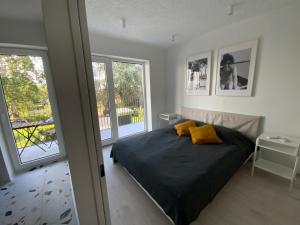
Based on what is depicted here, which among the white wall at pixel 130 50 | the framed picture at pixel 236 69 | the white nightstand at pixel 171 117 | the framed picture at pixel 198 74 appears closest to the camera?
the white wall at pixel 130 50

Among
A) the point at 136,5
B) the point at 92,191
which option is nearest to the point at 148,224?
the point at 92,191

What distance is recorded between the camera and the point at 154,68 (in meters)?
3.62

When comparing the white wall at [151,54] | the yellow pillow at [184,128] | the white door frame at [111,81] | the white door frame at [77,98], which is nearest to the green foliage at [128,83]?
the white door frame at [111,81]

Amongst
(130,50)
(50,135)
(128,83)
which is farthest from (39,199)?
Answer: (130,50)

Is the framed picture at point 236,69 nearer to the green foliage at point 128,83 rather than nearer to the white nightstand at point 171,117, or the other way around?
the white nightstand at point 171,117

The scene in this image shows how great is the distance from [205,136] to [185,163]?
0.82 m

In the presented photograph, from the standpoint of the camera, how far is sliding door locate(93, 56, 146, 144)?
305cm

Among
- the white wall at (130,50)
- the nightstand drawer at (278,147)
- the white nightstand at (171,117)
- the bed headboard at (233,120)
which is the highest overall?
the white wall at (130,50)

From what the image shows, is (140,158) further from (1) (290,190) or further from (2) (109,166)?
(1) (290,190)

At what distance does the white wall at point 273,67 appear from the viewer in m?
1.89

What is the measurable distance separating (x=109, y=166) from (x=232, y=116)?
2460mm

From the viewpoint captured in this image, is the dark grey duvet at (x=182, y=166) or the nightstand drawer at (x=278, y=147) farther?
the nightstand drawer at (x=278, y=147)

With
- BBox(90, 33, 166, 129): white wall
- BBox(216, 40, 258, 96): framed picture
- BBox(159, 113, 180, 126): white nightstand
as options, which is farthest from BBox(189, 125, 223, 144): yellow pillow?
BBox(90, 33, 166, 129): white wall

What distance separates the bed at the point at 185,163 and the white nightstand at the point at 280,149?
0.23 meters
